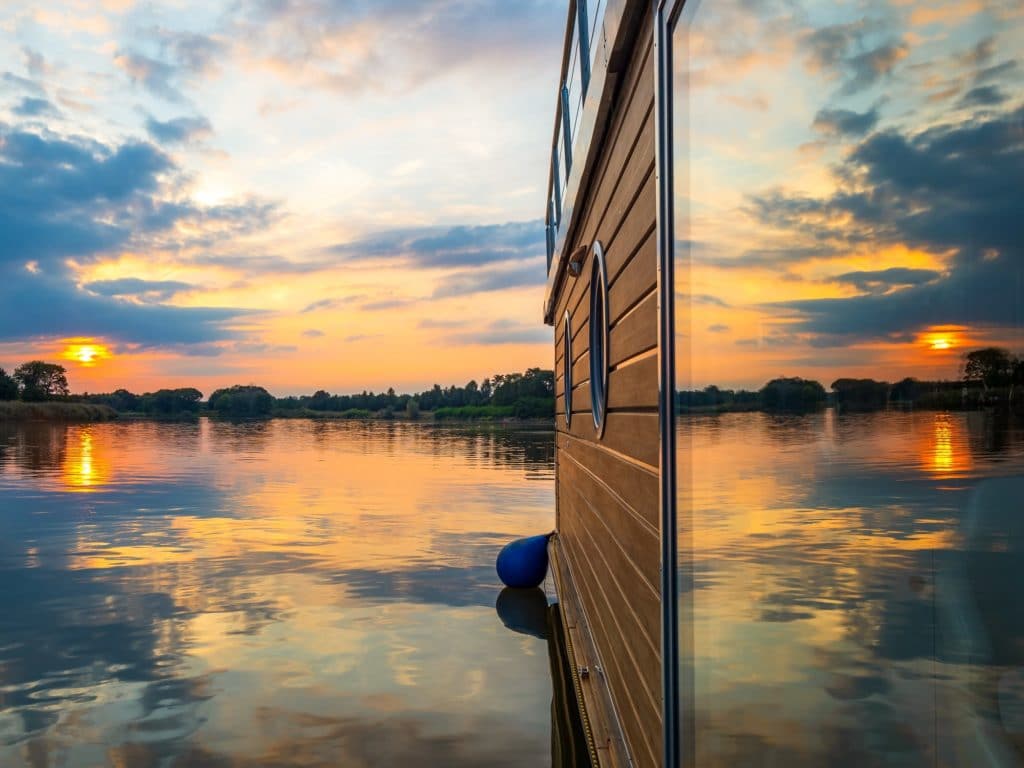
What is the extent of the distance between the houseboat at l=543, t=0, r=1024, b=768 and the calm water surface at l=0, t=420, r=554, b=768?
2579 millimetres

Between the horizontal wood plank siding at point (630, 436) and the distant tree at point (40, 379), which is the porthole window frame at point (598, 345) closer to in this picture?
the horizontal wood plank siding at point (630, 436)

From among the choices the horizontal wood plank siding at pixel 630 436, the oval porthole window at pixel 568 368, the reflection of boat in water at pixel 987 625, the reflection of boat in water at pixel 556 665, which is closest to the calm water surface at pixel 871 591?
the reflection of boat in water at pixel 987 625

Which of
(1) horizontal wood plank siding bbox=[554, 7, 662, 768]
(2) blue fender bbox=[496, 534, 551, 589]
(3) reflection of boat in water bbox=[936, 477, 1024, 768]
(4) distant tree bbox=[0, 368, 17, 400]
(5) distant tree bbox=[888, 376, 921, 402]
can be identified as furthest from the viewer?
(4) distant tree bbox=[0, 368, 17, 400]

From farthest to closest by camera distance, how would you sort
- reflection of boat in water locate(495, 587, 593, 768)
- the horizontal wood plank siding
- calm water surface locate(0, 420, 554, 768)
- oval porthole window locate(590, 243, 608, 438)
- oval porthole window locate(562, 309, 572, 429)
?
oval porthole window locate(562, 309, 572, 429), calm water surface locate(0, 420, 554, 768), reflection of boat in water locate(495, 587, 593, 768), oval porthole window locate(590, 243, 608, 438), the horizontal wood plank siding

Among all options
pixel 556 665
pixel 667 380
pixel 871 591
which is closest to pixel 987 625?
pixel 871 591

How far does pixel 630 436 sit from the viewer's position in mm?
2699

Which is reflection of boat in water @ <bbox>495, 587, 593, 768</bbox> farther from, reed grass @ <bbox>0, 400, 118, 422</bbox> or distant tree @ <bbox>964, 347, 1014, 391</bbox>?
reed grass @ <bbox>0, 400, 118, 422</bbox>

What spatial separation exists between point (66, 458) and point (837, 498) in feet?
96.4

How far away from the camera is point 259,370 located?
56.6m

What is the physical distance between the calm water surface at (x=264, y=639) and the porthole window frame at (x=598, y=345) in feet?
5.47

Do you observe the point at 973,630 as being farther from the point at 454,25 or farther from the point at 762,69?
the point at 454,25

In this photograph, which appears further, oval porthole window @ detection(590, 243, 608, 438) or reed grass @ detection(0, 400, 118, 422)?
reed grass @ detection(0, 400, 118, 422)

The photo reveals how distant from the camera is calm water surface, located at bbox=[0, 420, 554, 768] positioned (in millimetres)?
4062

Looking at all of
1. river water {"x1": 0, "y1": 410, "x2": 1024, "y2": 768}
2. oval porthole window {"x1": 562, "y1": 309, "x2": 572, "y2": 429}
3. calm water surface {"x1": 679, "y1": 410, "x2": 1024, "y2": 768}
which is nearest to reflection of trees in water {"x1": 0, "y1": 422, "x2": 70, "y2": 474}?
river water {"x1": 0, "y1": 410, "x2": 1024, "y2": 768}
